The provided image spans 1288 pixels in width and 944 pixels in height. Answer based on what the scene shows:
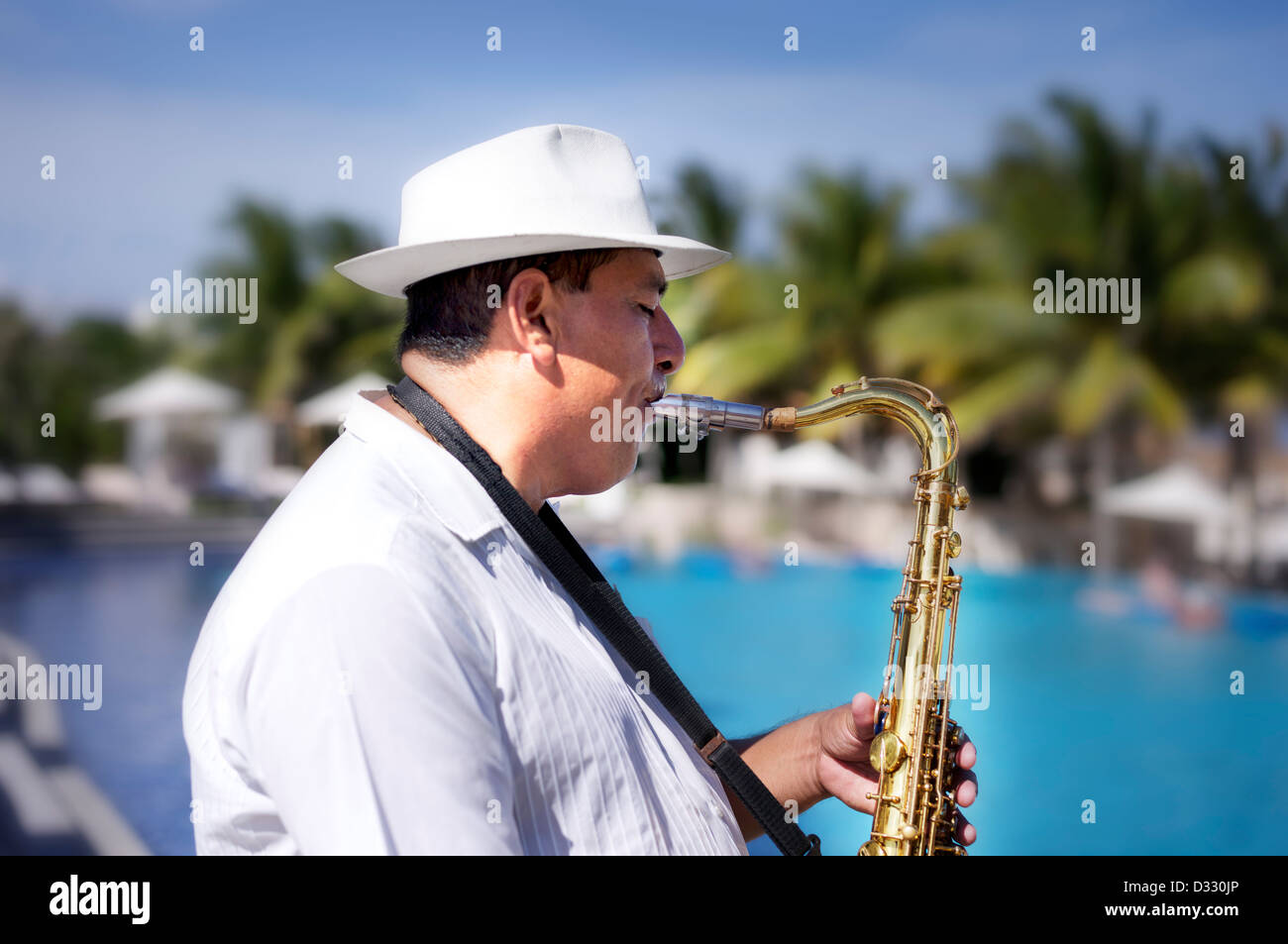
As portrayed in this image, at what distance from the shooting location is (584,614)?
1.65 metres

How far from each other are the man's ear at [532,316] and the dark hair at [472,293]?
1 cm

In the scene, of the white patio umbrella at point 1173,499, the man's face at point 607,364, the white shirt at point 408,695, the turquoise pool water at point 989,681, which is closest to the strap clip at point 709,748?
the white shirt at point 408,695

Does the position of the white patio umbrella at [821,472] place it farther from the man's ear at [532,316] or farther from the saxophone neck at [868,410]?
the man's ear at [532,316]

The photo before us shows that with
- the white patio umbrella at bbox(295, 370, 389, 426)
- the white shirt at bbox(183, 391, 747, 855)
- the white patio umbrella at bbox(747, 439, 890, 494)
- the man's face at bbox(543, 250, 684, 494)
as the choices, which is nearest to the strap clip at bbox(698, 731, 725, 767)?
the white shirt at bbox(183, 391, 747, 855)

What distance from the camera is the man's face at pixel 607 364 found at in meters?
1.60

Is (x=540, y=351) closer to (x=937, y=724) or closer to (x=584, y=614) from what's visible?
(x=584, y=614)

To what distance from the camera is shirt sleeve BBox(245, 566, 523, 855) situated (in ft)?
3.85

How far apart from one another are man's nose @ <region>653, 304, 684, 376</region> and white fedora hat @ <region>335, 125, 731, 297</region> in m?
0.11

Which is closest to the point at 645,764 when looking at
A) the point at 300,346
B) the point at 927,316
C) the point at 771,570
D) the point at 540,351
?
the point at 540,351

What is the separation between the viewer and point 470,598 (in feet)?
4.41

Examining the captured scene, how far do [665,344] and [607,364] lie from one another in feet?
0.52

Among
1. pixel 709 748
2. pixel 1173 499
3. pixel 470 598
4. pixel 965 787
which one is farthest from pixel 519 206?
pixel 1173 499

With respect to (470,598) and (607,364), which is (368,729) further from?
(607,364)

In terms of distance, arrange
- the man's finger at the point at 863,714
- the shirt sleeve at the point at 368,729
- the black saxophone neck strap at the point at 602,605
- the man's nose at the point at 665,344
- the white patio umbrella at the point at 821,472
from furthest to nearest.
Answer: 1. the white patio umbrella at the point at 821,472
2. the man's finger at the point at 863,714
3. the man's nose at the point at 665,344
4. the black saxophone neck strap at the point at 602,605
5. the shirt sleeve at the point at 368,729
